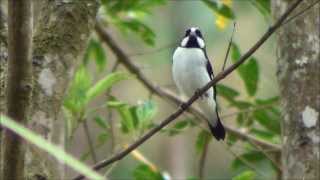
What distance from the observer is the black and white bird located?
3.53 metres

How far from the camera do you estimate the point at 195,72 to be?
139 inches

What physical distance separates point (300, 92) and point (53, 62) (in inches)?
40.9

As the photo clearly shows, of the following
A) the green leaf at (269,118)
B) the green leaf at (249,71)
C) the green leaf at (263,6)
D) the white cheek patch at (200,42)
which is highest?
the green leaf at (263,6)

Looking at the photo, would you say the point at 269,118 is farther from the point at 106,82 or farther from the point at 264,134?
the point at 106,82

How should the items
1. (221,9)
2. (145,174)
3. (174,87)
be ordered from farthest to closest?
(174,87)
(221,9)
(145,174)

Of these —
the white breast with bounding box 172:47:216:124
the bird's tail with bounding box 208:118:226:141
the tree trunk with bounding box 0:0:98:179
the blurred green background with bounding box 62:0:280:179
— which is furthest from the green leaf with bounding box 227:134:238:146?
the tree trunk with bounding box 0:0:98:179

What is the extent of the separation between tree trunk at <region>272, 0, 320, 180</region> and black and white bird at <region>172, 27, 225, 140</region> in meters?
0.54

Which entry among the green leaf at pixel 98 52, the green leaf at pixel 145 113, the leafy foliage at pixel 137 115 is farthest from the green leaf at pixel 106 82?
the green leaf at pixel 98 52

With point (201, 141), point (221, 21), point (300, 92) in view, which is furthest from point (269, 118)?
point (300, 92)

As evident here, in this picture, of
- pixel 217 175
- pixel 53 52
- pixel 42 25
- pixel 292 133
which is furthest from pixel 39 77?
pixel 217 175

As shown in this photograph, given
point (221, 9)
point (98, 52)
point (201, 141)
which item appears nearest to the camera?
point (221, 9)

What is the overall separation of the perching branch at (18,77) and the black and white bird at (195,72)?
180 centimetres

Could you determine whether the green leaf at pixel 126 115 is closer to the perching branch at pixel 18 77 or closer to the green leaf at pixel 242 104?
the green leaf at pixel 242 104

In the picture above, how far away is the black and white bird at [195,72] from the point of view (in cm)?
353
